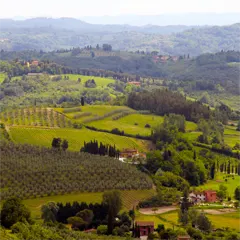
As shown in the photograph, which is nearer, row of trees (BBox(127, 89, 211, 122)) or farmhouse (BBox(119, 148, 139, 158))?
farmhouse (BBox(119, 148, 139, 158))

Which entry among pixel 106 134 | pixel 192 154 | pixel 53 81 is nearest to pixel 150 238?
pixel 192 154

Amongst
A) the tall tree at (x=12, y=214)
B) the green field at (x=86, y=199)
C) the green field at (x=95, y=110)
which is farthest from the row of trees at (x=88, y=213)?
the green field at (x=95, y=110)

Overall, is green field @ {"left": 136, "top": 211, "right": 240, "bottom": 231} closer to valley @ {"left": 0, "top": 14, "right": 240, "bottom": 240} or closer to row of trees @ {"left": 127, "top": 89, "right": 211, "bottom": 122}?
valley @ {"left": 0, "top": 14, "right": 240, "bottom": 240}

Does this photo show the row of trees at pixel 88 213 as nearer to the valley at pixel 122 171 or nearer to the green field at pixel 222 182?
the valley at pixel 122 171

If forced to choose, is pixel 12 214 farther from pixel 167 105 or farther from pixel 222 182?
pixel 167 105

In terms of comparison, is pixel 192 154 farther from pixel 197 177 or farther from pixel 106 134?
pixel 106 134

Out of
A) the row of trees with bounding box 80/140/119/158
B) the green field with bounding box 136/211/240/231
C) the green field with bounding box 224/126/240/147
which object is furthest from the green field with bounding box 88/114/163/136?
the green field with bounding box 136/211/240/231
